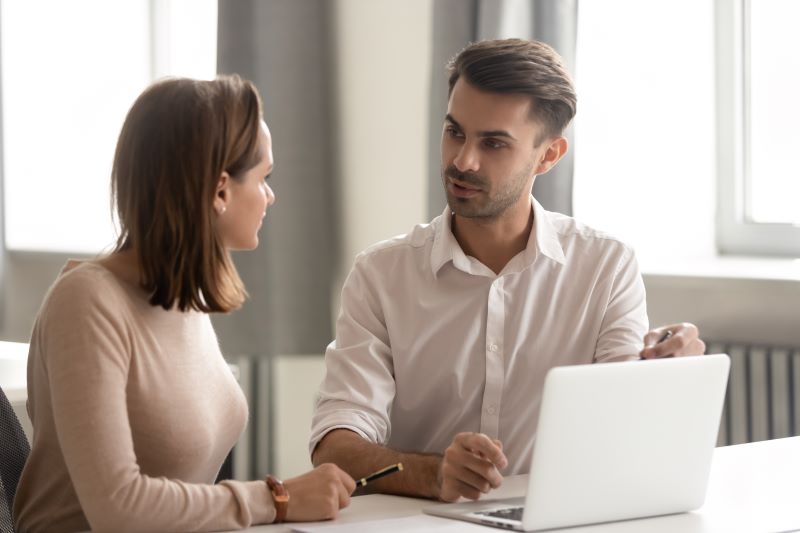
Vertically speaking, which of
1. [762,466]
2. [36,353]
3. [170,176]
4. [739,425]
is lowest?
[739,425]

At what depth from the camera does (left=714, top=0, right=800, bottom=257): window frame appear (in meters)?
3.27

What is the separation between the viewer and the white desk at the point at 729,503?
1.50 metres

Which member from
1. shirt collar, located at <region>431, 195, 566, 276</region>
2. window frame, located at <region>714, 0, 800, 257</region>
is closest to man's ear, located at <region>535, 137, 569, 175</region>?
shirt collar, located at <region>431, 195, 566, 276</region>

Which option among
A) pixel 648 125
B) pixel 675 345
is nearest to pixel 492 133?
pixel 675 345

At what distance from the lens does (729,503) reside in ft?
5.36

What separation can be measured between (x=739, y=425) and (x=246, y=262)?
5.55ft

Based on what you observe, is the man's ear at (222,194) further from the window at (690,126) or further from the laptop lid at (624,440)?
the window at (690,126)

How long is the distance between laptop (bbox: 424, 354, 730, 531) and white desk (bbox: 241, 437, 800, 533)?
0.10 ft

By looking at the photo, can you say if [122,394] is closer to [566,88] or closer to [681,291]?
[566,88]

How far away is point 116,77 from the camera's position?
15.5 ft

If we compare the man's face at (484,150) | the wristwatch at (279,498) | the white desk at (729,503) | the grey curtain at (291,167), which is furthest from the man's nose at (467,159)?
the grey curtain at (291,167)

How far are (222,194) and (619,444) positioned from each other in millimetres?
630

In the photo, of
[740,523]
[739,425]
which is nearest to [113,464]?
[740,523]

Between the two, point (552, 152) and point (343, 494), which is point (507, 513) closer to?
point (343, 494)
